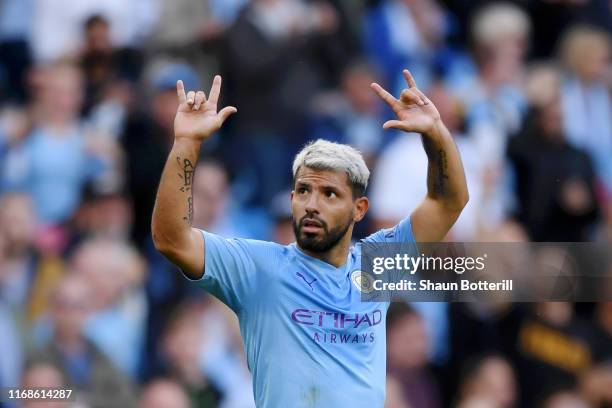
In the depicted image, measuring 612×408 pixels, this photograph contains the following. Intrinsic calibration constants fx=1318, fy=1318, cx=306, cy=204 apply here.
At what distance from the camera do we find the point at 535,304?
32.7 ft

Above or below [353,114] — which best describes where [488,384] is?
below

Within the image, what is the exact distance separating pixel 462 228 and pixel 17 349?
3466 millimetres

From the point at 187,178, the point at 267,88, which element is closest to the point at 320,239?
the point at 187,178

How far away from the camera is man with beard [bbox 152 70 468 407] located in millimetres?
5500

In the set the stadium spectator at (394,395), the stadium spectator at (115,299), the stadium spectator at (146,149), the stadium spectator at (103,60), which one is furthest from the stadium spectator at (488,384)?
the stadium spectator at (103,60)

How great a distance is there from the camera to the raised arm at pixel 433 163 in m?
5.92

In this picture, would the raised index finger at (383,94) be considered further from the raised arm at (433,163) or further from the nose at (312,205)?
the nose at (312,205)

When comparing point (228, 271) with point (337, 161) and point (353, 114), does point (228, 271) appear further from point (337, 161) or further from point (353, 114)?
point (353, 114)

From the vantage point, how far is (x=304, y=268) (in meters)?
5.78

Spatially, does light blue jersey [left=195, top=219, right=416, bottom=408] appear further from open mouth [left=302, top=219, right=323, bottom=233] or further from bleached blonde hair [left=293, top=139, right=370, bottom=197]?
bleached blonde hair [left=293, top=139, right=370, bottom=197]

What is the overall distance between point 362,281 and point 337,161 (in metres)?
0.56

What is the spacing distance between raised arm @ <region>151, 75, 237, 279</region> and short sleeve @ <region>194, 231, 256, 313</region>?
2.0 inches

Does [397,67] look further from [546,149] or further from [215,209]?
[215,209]

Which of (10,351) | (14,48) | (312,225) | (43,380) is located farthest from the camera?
(14,48)
